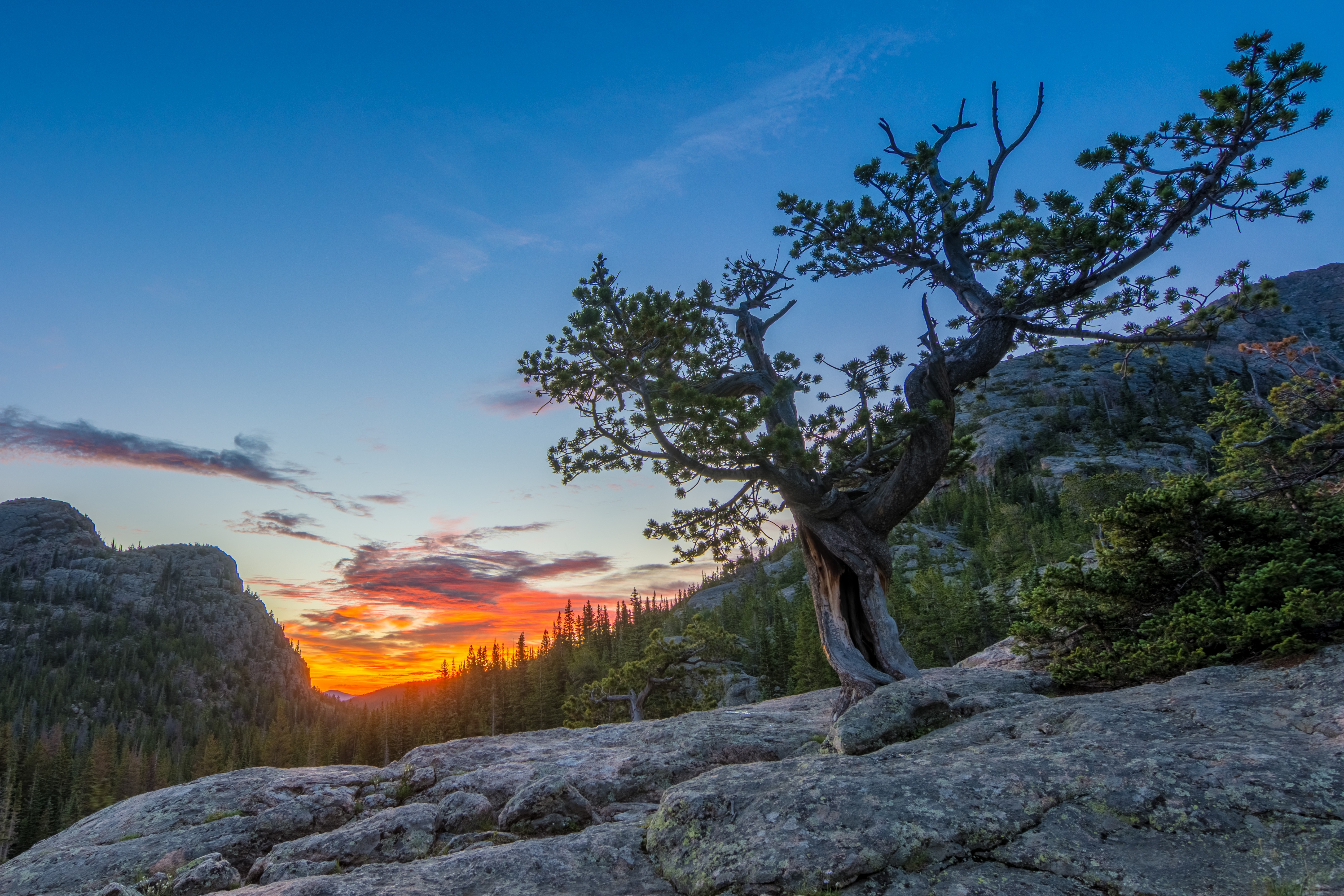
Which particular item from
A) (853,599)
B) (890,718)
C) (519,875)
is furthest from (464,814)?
(853,599)

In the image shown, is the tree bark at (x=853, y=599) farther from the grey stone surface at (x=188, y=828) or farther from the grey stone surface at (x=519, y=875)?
the grey stone surface at (x=188, y=828)

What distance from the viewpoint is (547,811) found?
7777 mm

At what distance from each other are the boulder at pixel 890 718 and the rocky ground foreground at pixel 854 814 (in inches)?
1.3

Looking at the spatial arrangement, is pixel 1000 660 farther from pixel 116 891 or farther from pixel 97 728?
pixel 97 728

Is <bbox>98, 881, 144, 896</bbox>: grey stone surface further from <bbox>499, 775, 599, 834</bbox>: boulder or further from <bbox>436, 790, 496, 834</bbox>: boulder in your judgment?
<bbox>499, 775, 599, 834</bbox>: boulder

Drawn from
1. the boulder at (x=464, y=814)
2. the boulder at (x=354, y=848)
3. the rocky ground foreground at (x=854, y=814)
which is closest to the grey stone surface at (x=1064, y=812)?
the rocky ground foreground at (x=854, y=814)

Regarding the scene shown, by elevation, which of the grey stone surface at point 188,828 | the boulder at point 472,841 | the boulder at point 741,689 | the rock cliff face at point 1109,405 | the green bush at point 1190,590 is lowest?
the boulder at point 741,689

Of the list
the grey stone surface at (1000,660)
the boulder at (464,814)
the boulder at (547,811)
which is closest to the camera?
the boulder at (547,811)

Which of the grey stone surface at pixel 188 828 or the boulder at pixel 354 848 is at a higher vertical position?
the grey stone surface at pixel 188 828

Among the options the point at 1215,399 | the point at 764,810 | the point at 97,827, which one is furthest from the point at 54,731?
the point at 1215,399

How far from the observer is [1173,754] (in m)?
5.77

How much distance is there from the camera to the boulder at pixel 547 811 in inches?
297

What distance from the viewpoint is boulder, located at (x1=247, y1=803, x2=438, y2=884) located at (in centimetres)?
668

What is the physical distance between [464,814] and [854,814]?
5.21 meters
